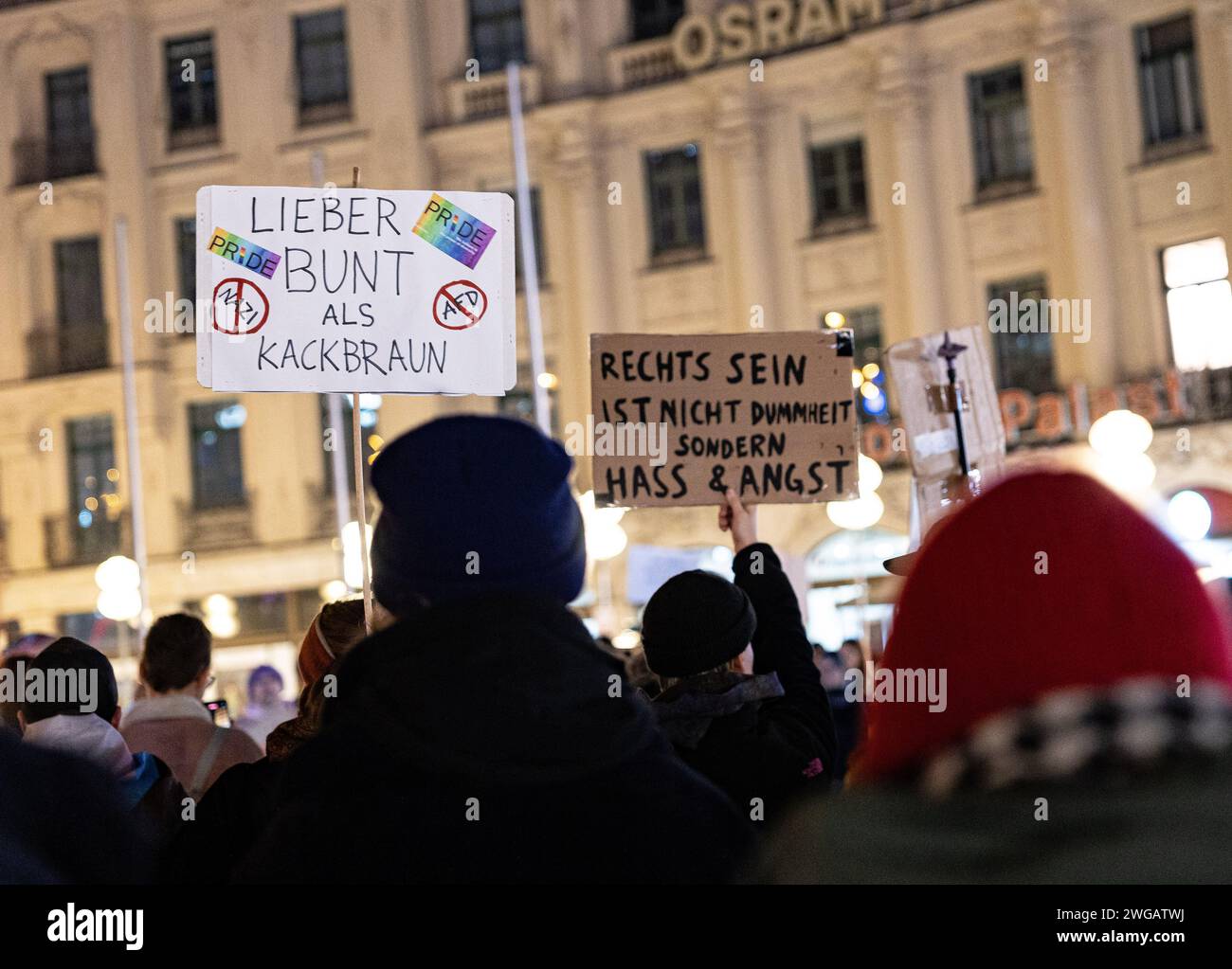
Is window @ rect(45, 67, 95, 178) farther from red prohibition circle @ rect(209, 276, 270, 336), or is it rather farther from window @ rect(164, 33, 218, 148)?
red prohibition circle @ rect(209, 276, 270, 336)

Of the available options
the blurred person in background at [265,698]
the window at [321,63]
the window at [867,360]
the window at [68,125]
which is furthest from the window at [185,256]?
the blurred person in background at [265,698]

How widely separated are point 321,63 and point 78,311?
5.50 metres

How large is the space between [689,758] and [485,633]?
1614 millimetres

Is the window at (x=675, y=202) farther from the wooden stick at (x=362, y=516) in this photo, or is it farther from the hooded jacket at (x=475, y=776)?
the hooded jacket at (x=475, y=776)

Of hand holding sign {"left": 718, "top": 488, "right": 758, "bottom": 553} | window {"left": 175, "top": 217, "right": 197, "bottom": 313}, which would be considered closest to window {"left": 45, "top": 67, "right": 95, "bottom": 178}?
window {"left": 175, "top": 217, "right": 197, "bottom": 313}

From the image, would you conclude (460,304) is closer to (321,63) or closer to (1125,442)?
(1125,442)

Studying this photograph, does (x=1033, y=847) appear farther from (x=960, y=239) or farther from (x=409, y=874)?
(x=960, y=239)

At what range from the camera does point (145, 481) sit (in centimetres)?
2833

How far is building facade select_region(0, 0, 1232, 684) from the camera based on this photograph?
901 inches

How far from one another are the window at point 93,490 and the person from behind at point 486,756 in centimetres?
2670

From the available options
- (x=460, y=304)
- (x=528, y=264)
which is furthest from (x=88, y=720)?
(x=528, y=264)

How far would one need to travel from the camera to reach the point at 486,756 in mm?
1965
